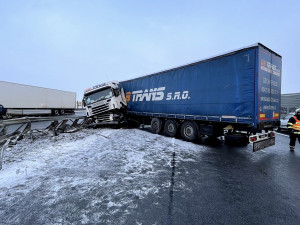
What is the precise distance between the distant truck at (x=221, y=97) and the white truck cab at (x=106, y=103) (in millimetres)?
1749

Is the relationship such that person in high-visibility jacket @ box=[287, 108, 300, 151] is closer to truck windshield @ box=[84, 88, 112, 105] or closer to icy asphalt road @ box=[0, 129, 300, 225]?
icy asphalt road @ box=[0, 129, 300, 225]

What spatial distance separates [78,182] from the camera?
321 centimetres

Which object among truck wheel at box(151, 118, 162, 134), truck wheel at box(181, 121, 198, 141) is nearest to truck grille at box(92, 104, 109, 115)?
truck wheel at box(151, 118, 162, 134)

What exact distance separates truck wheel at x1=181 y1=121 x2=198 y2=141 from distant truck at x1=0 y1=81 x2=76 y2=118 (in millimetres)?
18742

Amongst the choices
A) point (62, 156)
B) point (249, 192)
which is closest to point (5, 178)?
point (62, 156)

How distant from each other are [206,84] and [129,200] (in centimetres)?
541

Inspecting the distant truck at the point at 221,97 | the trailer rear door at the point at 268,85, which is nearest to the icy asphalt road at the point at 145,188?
the distant truck at the point at 221,97

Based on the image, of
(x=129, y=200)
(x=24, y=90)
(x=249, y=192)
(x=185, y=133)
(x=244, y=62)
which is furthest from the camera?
(x=24, y=90)

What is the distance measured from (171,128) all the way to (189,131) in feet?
3.74

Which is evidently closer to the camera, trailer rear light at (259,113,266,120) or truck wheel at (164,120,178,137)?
trailer rear light at (259,113,266,120)

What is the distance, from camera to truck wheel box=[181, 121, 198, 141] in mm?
7160

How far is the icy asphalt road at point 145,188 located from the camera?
229 cm

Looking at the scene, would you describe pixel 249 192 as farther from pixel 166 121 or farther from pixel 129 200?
pixel 166 121

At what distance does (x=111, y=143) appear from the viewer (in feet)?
20.7
